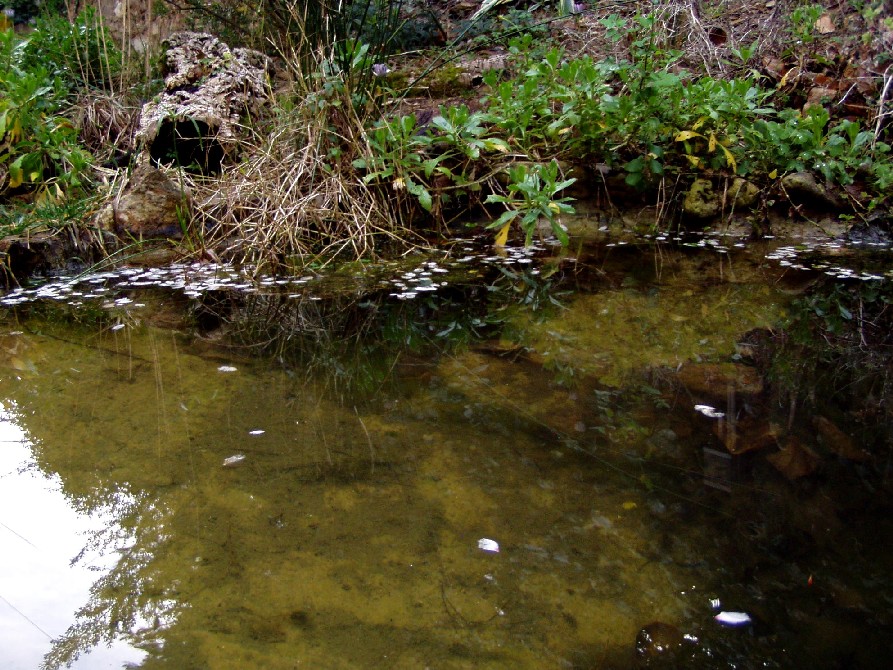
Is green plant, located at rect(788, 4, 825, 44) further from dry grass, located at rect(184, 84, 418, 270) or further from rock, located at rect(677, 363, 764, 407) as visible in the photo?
rock, located at rect(677, 363, 764, 407)

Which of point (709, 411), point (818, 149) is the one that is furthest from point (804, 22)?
point (709, 411)

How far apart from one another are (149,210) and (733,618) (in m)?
3.54

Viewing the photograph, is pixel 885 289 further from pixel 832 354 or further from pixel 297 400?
pixel 297 400

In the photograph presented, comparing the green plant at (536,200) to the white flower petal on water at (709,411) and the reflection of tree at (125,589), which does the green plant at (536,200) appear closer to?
the white flower petal on water at (709,411)

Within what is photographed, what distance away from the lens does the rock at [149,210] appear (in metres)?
3.64

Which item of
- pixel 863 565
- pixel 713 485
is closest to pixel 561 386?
pixel 713 485

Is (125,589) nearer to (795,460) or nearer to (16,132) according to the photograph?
(795,460)

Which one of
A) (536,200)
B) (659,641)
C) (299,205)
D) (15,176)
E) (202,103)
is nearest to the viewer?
(659,641)

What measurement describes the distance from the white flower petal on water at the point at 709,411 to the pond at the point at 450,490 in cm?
4

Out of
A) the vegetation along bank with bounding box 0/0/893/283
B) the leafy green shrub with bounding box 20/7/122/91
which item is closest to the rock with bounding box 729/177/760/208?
the vegetation along bank with bounding box 0/0/893/283

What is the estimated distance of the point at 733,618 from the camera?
1058 millimetres

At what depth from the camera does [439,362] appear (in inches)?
84.4

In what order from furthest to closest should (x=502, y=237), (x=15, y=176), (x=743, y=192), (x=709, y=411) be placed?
(x=743, y=192) < (x=15, y=176) < (x=502, y=237) < (x=709, y=411)

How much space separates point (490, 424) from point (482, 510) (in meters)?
0.38
